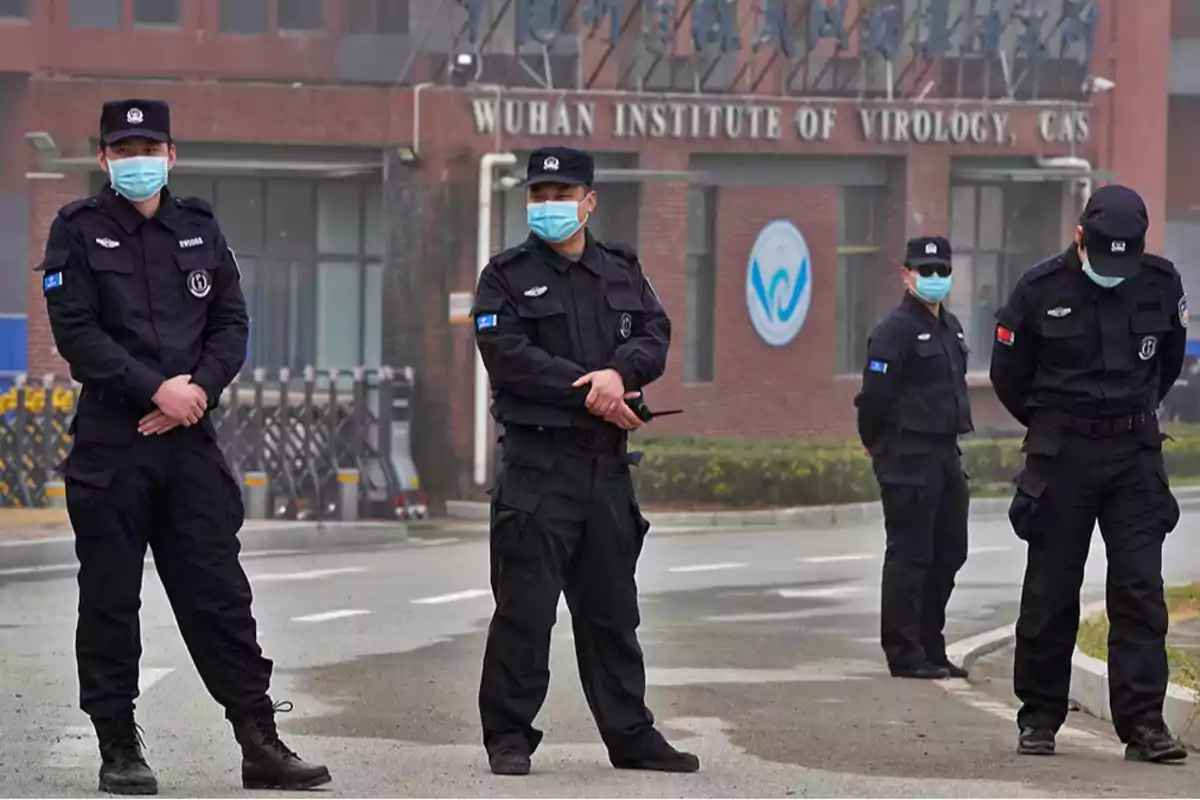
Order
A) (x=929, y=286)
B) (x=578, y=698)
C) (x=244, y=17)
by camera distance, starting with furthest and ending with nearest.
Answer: (x=244, y=17), (x=929, y=286), (x=578, y=698)

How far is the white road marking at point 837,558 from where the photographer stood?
20203 mm

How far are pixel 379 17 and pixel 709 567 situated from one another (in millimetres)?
13710

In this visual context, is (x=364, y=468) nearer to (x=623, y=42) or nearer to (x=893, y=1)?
(x=623, y=42)

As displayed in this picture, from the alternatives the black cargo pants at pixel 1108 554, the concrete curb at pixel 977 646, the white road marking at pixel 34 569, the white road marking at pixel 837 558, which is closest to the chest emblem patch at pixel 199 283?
the black cargo pants at pixel 1108 554

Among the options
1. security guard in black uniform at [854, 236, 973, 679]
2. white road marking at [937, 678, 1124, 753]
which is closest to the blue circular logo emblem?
security guard in black uniform at [854, 236, 973, 679]

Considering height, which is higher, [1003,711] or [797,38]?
[797,38]

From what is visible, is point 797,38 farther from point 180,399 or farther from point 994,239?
point 180,399

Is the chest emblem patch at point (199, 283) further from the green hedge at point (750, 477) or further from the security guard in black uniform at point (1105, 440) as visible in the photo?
the green hedge at point (750, 477)

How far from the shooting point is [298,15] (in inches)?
1273

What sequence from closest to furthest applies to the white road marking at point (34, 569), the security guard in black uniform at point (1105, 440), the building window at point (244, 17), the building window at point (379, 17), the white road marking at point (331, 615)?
the security guard in black uniform at point (1105, 440) < the white road marking at point (331, 615) < the white road marking at point (34, 569) < the building window at point (379, 17) < the building window at point (244, 17)

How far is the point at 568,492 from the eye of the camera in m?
8.55

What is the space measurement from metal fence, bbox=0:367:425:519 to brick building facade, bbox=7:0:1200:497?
5.70 feet

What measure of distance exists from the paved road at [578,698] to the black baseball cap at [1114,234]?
5.53 ft

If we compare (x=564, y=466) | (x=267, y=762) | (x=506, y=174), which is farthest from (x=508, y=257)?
(x=506, y=174)
